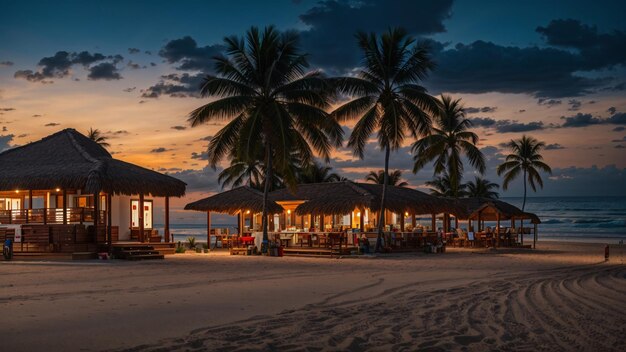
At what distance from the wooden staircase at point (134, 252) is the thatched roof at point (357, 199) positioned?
6844 mm

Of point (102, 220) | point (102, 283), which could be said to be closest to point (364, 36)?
point (102, 220)

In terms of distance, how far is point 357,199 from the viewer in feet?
91.7

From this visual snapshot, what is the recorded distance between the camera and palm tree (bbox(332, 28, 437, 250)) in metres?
25.8

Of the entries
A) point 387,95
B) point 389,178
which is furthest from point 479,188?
point 387,95

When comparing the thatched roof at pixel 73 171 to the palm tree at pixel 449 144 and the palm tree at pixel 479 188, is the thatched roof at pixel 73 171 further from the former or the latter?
the palm tree at pixel 479 188

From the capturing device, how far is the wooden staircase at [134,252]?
21.8 m

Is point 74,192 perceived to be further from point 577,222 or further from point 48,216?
point 577,222

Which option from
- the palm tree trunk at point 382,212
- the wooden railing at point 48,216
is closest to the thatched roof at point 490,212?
the palm tree trunk at point 382,212

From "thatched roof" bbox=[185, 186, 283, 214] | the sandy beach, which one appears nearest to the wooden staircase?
the sandy beach

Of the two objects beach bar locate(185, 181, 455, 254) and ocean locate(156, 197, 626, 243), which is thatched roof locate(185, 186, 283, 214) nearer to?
beach bar locate(185, 181, 455, 254)

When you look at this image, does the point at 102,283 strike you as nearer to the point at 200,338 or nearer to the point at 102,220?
the point at 200,338

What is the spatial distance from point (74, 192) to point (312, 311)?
18260 millimetres

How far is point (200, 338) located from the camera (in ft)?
24.2

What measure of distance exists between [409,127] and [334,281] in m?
13.5
